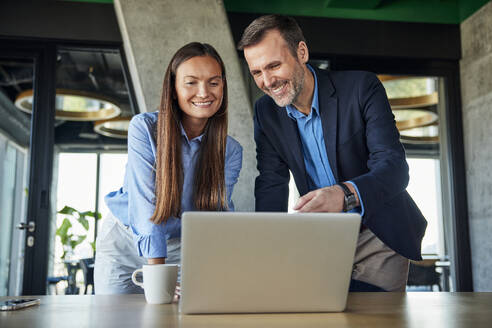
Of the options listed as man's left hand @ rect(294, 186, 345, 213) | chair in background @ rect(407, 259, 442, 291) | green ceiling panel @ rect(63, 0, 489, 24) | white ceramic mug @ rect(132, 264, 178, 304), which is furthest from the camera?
chair in background @ rect(407, 259, 442, 291)

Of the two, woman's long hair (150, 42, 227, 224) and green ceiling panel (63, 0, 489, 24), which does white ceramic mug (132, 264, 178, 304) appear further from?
green ceiling panel (63, 0, 489, 24)

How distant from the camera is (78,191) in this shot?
3.84m

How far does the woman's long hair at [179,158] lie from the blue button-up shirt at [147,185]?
0.03 metres

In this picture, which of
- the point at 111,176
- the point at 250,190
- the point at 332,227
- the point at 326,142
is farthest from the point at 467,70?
the point at 332,227

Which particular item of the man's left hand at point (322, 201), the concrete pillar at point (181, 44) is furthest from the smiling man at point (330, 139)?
the concrete pillar at point (181, 44)

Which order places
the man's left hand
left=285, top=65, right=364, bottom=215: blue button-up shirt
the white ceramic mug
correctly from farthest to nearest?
1. left=285, top=65, right=364, bottom=215: blue button-up shirt
2. the man's left hand
3. the white ceramic mug

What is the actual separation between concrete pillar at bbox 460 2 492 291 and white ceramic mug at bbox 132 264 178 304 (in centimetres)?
327

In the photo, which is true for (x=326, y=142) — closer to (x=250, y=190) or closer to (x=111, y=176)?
(x=250, y=190)

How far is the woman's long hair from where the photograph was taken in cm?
160

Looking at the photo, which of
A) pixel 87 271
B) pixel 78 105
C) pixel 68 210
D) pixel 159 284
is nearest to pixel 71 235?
pixel 68 210

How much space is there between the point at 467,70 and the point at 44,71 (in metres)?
3.41

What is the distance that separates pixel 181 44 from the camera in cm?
323

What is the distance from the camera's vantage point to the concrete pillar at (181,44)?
303cm

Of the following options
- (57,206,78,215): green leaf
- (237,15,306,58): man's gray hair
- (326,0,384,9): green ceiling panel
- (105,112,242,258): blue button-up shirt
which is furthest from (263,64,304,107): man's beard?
(57,206,78,215): green leaf
